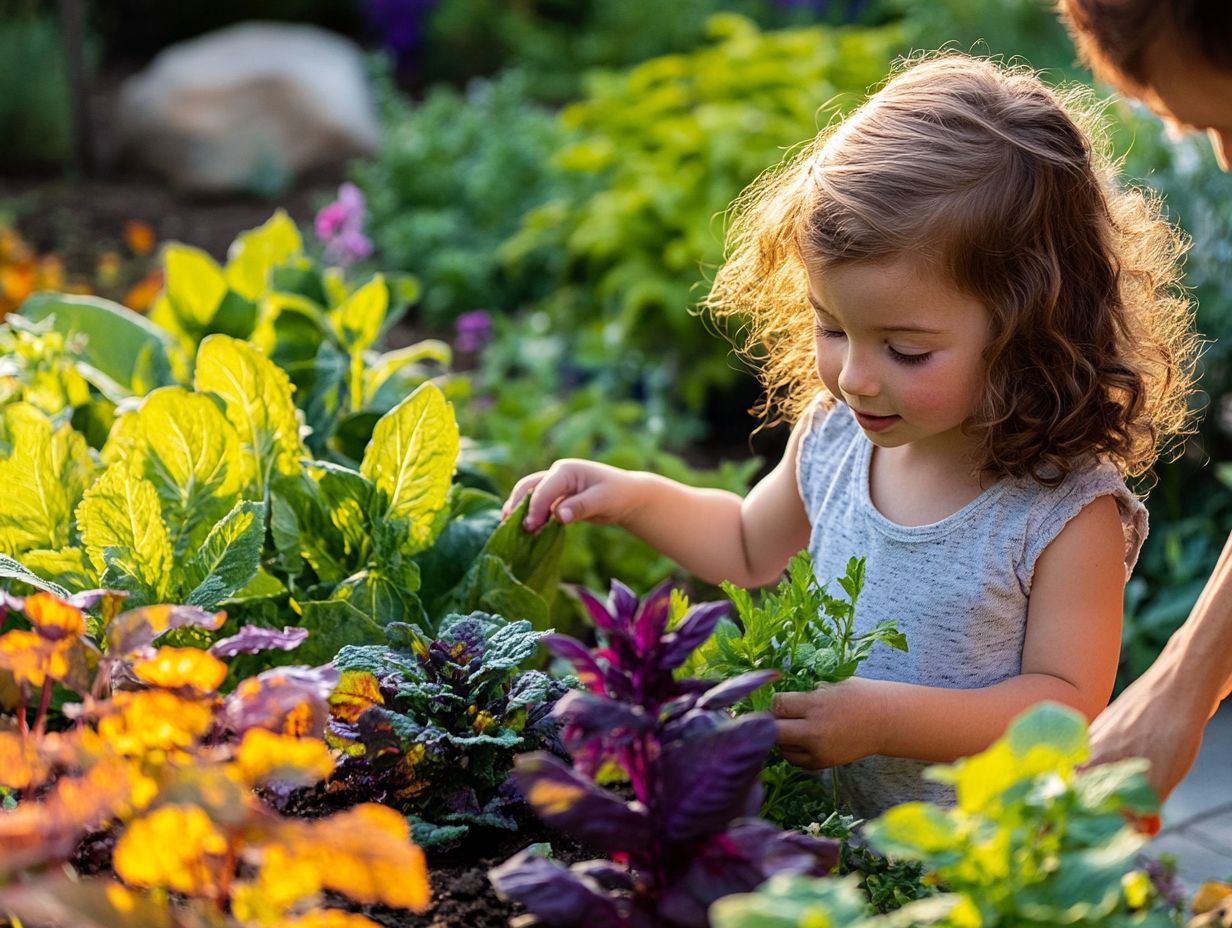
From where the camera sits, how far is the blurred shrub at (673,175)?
4473 millimetres

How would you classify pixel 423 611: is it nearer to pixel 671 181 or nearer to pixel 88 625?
pixel 88 625

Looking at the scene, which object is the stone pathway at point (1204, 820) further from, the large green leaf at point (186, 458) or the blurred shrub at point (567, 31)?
the blurred shrub at point (567, 31)

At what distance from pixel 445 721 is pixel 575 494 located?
602 millimetres

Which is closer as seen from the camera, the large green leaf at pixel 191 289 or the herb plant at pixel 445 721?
the herb plant at pixel 445 721

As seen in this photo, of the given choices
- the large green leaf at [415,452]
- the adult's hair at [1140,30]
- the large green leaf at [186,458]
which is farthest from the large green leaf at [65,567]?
the adult's hair at [1140,30]

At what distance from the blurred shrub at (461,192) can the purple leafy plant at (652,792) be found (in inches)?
166

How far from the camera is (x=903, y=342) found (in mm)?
1745

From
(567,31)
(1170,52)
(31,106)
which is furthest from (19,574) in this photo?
(567,31)

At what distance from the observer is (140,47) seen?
10.4 m

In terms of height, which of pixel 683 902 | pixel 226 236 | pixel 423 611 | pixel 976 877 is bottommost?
pixel 226 236

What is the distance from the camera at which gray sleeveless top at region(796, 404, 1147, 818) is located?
1843 mm

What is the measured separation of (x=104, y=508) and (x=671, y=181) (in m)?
3.23

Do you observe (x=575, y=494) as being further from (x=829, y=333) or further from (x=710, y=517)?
(x=829, y=333)

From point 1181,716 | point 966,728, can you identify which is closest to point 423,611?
point 966,728
